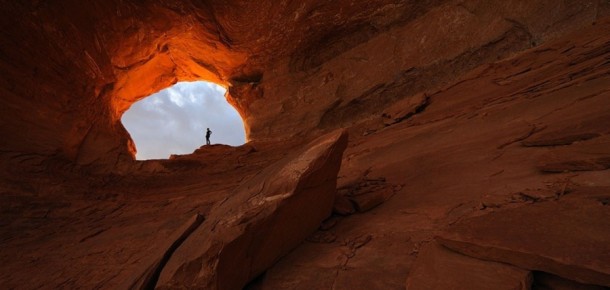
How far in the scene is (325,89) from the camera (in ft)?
30.4

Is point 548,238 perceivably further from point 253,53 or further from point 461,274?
point 253,53

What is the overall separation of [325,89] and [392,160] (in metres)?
4.76

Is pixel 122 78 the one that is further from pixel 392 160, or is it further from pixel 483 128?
pixel 483 128

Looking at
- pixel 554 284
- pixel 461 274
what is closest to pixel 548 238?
pixel 554 284

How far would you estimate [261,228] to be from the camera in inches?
109

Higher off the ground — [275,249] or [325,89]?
[325,89]

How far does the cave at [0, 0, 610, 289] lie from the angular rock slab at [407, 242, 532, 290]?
1cm

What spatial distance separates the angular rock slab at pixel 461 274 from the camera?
67.3 inches

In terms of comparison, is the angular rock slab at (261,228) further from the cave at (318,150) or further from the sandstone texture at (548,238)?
the sandstone texture at (548,238)

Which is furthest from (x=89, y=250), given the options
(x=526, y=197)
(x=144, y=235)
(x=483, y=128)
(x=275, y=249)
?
(x=483, y=128)

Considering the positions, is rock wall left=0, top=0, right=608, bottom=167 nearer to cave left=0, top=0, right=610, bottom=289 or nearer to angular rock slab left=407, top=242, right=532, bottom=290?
cave left=0, top=0, right=610, bottom=289

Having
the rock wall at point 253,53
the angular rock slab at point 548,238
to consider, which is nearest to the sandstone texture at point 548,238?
the angular rock slab at point 548,238

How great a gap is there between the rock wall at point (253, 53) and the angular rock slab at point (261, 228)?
5335 millimetres

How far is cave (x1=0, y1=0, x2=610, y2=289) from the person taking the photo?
240cm
